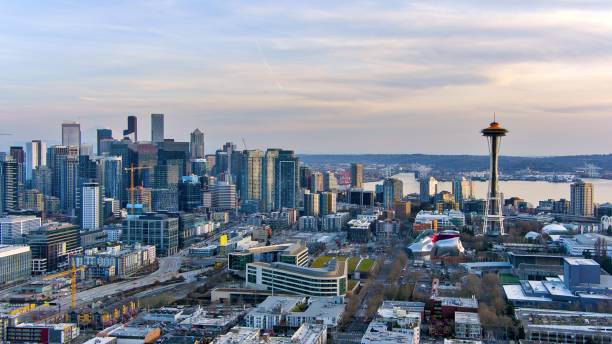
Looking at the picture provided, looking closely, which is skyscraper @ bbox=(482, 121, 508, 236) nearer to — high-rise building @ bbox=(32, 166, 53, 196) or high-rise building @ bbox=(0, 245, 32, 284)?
high-rise building @ bbox=(0, 245, 32, 284)

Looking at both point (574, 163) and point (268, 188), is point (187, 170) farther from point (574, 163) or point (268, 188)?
point (574, 163)

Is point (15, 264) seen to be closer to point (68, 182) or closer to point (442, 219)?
point (442, 219)

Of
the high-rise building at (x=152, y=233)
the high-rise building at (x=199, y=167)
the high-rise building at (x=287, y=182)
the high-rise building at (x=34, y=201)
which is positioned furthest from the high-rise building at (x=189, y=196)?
the high-rise building at (x=152, y=233)

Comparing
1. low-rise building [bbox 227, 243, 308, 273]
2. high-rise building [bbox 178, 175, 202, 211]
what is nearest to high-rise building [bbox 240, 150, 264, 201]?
high-rise building [bbox 178, 175, 202, 211]

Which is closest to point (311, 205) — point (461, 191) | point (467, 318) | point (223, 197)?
point (223, 197)

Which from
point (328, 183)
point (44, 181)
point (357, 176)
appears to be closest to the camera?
point (44, 181)

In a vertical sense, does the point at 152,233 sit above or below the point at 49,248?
above
